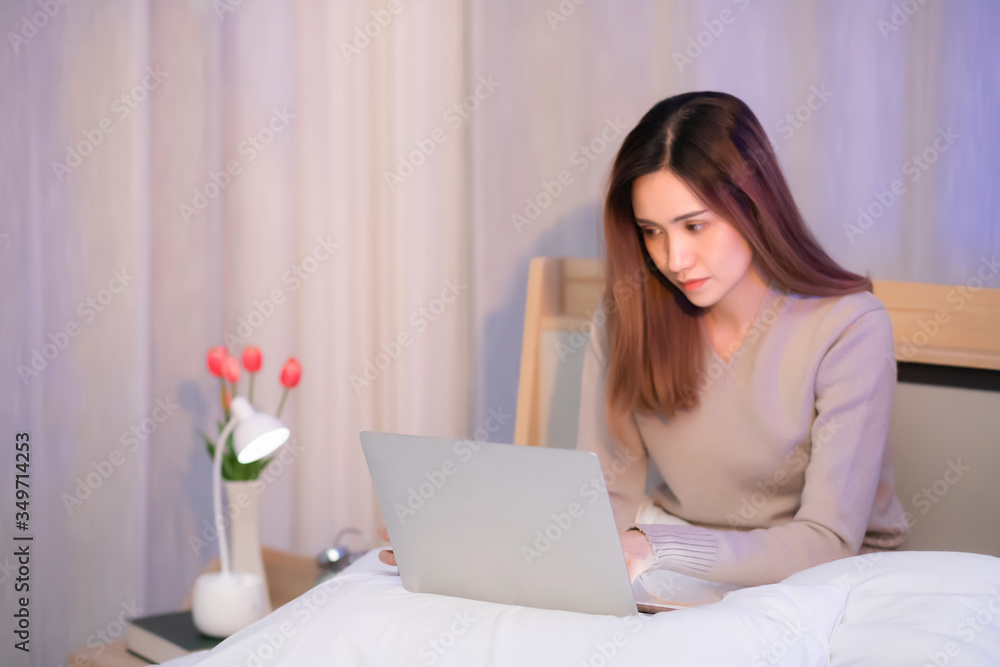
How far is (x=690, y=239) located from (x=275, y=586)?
884 mm

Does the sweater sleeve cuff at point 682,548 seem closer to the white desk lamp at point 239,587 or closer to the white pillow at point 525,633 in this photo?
the white pillow at point 525,633

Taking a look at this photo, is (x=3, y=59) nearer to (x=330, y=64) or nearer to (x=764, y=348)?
(x=330, y=64)

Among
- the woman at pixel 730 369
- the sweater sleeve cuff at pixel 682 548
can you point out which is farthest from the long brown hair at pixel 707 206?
the sweater sleeve cuff at pixel 682 548

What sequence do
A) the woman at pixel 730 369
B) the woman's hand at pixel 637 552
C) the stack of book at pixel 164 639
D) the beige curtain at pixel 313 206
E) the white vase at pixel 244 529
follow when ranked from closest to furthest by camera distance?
the woman's hand at pixel 637 552
the woman at pixel 730 369
the stack of book at pixel 164 639
the white vase at pixel 244 529
the beige curtain at pixel 313 206

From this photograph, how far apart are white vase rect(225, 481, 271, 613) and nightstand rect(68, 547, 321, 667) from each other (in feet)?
0.30

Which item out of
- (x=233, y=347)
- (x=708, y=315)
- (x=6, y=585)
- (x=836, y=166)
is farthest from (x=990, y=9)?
(x=6, y=585)

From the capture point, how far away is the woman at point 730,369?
1.08 metres

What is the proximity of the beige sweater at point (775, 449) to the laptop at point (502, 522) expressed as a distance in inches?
12.0

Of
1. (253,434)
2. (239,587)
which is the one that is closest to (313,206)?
(253,434)

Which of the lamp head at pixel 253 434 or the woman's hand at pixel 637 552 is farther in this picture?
the lamp head at pixel 253 434

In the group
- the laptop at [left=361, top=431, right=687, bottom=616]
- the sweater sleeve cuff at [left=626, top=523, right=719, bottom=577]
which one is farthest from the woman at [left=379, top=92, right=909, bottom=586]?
the laptop at [left=361, top=431, right=687, bottom=616]

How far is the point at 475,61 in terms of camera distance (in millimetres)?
1748

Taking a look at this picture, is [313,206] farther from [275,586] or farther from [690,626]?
[690,626]

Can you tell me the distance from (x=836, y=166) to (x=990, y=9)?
30 cm
